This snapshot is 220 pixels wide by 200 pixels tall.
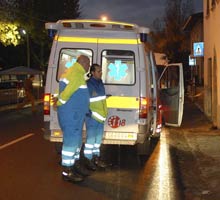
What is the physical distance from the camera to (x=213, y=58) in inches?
659

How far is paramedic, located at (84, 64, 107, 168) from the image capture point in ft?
28.1

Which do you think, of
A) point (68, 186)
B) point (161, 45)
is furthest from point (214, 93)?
point (161, 45)

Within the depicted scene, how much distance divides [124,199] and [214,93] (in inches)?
380

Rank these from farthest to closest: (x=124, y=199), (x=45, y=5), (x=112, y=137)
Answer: (x=45, y=5) < (x=112, y=137) < (x=124, y=199)

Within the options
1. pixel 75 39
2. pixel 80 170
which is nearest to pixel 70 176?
pixel 80 170

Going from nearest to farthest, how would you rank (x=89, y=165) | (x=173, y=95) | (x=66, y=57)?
(x=89, y=165) → (x=66, y=57) → (x=173, y=95)

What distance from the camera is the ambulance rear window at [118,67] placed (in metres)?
9.20

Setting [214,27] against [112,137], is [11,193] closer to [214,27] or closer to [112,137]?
[112,137]

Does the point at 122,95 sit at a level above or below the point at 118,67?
below

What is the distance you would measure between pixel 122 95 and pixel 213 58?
834 cm

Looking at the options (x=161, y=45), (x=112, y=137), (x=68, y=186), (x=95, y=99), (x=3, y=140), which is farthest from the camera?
(x=161, y=45)

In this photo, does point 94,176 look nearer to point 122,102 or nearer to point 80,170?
point 80,170

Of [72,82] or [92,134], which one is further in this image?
[92,134]

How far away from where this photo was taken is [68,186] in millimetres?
7613
